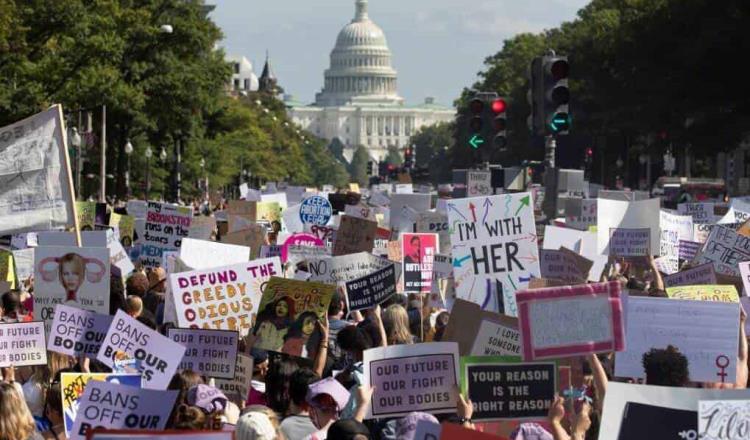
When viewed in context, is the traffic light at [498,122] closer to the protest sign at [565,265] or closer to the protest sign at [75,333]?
the protest sign at [565,265]

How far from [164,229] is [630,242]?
4.84 metres

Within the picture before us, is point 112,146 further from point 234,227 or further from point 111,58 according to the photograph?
point 234,227

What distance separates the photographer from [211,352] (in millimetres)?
11109

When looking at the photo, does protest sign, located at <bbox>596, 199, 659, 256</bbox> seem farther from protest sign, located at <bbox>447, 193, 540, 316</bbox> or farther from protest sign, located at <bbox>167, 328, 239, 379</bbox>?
protest sign, located at <bbox>167, 328, 239, 379</bbox>

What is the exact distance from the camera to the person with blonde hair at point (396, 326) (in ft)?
38.4

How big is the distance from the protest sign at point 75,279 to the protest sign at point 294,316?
1388 mm

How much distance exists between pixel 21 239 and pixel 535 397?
516 inches

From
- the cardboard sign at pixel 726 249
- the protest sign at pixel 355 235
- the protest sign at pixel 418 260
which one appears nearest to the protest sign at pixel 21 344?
the protest sign at pixel 418 260

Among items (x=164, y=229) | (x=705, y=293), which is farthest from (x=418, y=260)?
(x=705, y=293)

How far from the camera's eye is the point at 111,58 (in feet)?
167

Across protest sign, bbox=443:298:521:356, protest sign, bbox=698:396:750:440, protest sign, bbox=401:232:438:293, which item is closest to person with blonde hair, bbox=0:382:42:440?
protest sign, bbox=443:298:521:356

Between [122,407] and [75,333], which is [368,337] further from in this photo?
[122,407]

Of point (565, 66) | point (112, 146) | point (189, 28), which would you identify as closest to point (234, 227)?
point (565, 66)

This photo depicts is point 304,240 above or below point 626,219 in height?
below
